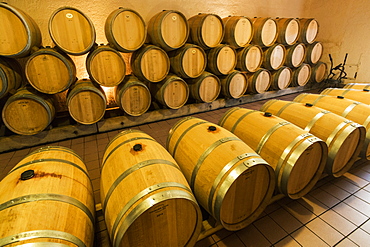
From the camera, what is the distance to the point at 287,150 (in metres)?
1.95

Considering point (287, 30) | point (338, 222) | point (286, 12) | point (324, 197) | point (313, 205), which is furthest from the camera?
point (286, 12)

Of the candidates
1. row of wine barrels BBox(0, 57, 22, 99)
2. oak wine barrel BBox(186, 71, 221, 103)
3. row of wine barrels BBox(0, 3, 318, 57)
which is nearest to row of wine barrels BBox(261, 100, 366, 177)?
oak wine barrel BBox(186, 71, 221, 103)

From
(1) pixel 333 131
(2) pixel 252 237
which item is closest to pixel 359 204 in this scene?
(1) pixel 333 131

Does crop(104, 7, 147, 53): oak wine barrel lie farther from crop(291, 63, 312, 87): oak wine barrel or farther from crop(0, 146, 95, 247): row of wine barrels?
crop(291, 63, 312, 87): oak wine barrel

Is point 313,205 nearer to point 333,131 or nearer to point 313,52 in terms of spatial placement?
point 333,131

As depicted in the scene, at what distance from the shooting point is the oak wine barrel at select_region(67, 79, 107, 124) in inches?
147

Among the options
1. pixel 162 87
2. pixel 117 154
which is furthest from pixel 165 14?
pixel 117 154

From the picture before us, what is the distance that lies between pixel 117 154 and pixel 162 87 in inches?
116

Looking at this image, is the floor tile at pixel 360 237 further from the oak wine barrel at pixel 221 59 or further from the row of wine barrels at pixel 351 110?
the oak wine barrel at pixel 221 59

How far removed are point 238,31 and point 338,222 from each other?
4.64 metres

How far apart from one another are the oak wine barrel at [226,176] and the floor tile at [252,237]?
0.68ft

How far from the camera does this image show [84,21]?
3.50 m

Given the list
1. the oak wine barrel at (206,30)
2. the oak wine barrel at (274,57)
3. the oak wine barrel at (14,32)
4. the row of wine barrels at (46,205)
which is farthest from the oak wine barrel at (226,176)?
the oak wine barrel at (274,57)

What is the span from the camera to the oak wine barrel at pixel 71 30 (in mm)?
3340
